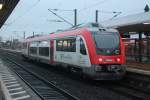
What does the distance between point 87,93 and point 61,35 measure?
9470 millimetres

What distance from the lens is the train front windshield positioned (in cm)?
1908

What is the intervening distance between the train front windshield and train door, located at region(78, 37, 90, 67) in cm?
65

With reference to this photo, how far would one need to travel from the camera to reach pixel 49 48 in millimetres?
29031

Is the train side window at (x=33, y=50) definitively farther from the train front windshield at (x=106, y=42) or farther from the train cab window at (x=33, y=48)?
the train front windshield at (x=106, y=42)

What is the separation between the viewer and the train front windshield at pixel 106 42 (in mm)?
19078

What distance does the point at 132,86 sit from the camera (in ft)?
60.6

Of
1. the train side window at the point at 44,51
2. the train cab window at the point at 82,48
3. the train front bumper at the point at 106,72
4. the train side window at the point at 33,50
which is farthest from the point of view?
the train side window at the point at 33,50

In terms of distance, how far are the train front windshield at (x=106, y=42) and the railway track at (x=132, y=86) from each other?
1.54 meters

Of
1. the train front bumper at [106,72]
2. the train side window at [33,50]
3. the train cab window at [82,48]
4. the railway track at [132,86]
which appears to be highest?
the train cab window at [82,48]

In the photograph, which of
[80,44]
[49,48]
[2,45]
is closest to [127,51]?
[49,48]

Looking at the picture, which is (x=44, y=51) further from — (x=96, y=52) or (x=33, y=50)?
(x=96, y=52)

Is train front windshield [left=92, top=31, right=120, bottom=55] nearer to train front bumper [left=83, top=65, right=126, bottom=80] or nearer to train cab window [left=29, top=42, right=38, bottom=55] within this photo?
train front bumper [left=83, top=65, right=126, bottom=80]

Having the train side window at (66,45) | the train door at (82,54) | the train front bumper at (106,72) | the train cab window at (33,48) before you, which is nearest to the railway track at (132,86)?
the train front bumper at (106,72)

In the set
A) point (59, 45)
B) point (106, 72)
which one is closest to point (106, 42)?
point (106, 72)
